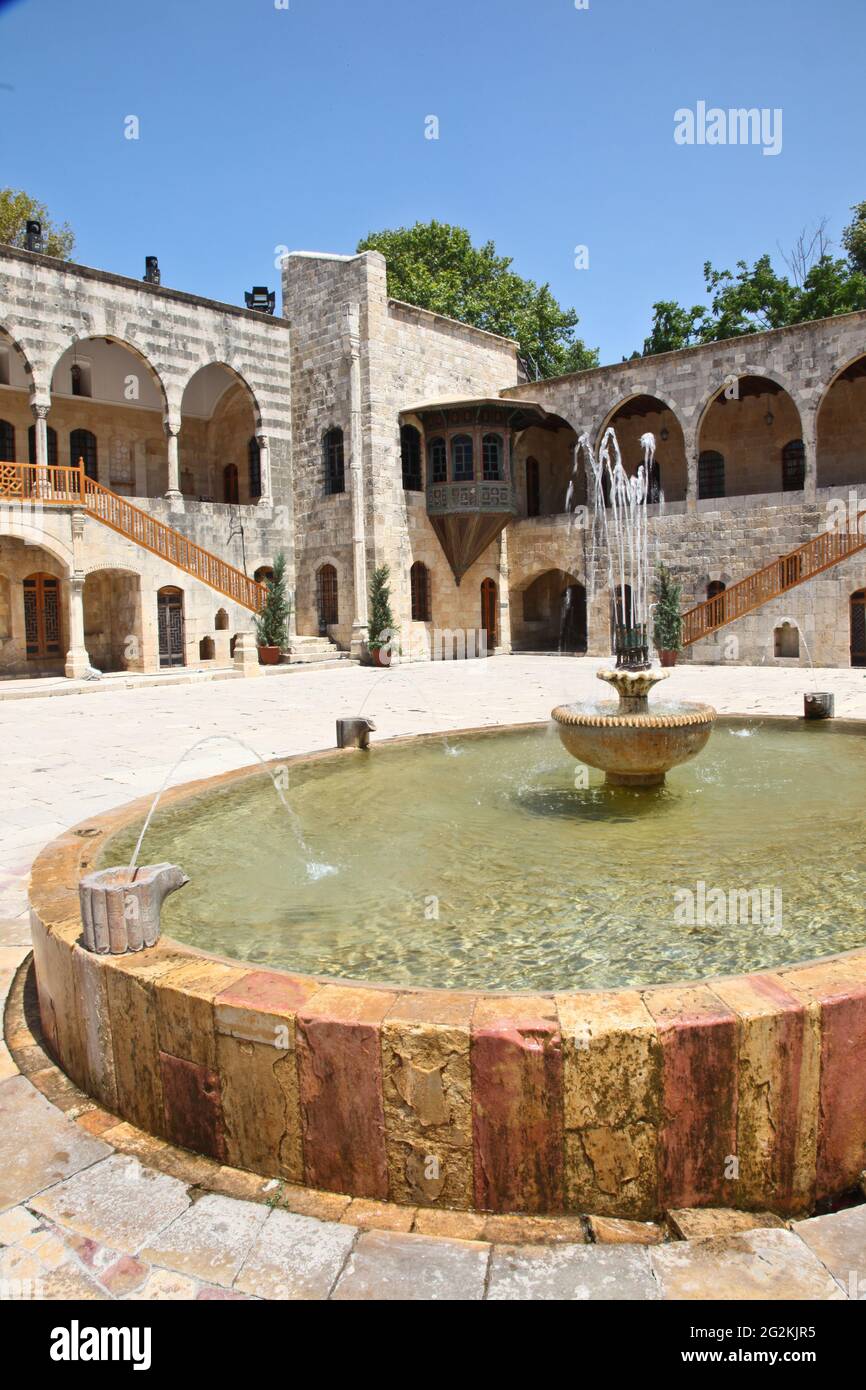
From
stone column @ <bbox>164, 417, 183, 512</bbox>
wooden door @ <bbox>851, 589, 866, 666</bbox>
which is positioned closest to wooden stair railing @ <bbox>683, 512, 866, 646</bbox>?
wooden door @ <bbox>851, 589, 866, 666</bbox>

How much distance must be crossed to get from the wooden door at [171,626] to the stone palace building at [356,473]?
5 centimetres

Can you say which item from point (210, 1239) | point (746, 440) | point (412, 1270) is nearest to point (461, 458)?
point (746, 440)

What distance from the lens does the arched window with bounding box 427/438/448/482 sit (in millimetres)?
25469

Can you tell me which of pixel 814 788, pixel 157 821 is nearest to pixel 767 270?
pixel 814 788

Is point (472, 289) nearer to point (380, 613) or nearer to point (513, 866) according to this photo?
point (380, 613)

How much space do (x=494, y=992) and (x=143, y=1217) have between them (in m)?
1.21

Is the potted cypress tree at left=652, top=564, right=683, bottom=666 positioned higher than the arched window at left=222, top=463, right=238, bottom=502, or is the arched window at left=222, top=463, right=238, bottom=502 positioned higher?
the arched window at left=222, top=463, right=238, bottom=502

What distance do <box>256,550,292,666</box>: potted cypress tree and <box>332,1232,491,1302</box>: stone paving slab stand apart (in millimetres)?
20643

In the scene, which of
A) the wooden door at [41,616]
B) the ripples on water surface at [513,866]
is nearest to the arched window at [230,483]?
the wooden door at [41,616]

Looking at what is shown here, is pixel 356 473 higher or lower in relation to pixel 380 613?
higher

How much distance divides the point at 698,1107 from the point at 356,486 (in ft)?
74.1

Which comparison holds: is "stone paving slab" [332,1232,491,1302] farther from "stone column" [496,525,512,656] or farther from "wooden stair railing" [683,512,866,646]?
"stone column" [496,525,512,656]

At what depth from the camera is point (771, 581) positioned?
2217 centimetres

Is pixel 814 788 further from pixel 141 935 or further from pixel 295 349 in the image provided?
pixel 295 349
